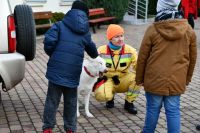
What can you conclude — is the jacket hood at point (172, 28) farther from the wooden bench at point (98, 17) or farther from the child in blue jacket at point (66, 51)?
the wooden bench at point (98, 17)

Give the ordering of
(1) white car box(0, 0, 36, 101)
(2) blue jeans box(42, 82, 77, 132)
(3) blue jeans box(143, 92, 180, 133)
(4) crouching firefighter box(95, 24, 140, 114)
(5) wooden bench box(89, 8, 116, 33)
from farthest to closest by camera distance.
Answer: (5) wooden bench box(89, 8, 116, 33)
(4) crouching firefighter box(95, 24, 140, 114)
(1) white car box(0, 0, 36, 101)
(2) blue jeans box(42, 82, 77, 132)
(3) blue jeans box(143, 92, 180, 133)

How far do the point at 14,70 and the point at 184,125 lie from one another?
7.13 ft

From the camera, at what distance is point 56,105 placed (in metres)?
5.03

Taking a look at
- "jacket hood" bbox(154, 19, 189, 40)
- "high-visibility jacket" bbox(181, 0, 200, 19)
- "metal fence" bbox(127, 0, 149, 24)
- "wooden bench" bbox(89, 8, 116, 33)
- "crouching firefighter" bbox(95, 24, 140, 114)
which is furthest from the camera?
"metal fence" bbox(127, 0, 149, 24)

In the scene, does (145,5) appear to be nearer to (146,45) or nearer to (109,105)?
(109,105)

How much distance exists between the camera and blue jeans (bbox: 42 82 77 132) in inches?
195

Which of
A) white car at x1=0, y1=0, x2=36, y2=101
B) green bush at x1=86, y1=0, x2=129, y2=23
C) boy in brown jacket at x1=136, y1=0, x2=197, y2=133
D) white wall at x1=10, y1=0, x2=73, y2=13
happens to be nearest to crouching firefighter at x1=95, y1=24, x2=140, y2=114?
white car at x1=0, y1=0, x2=36, y2=101

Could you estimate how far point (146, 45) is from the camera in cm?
455

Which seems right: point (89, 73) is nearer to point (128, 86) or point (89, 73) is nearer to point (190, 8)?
point (128, 86)

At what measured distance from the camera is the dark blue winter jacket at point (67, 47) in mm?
4828

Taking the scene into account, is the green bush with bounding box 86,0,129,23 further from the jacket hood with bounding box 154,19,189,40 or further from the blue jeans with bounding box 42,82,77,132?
the jacket hood with bounding box 154,19,189,40

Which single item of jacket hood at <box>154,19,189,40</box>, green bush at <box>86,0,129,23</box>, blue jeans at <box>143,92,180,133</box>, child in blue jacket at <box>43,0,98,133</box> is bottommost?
green bush at <box>86,0,129,23</box>

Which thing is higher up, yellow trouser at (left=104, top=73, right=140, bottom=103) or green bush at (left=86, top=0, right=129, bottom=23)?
yellow trouser at (left=104, top=73, right=140, bottom=103)

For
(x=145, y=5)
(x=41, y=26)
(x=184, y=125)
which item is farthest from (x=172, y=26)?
(x=145, y=5)
